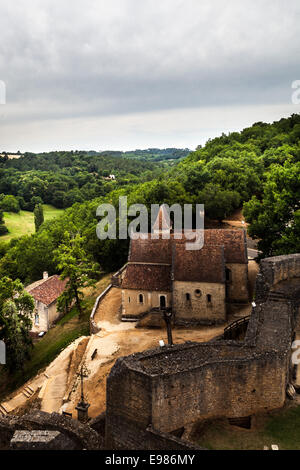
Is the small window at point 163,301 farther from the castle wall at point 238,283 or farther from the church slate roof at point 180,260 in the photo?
the castle wall at point 238,283

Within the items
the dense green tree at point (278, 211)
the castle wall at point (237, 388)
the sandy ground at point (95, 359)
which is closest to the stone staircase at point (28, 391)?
the sandy ground at point (95, 359)

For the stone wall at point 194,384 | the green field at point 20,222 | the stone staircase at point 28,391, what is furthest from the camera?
the green field at point 20,222

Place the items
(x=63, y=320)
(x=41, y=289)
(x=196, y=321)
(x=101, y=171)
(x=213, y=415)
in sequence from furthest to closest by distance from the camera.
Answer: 1. (x=101, y=171)
2. (x=41, y=289)
3. (x=63, y=320)
4. (x=196, y=321)
5. (x=213, y=415)

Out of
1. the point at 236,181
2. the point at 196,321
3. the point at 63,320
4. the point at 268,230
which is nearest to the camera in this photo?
the point at 196,321

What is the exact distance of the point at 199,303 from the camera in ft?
107

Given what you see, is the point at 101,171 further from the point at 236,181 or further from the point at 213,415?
the point at 213,415

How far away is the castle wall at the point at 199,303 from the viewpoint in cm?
3225

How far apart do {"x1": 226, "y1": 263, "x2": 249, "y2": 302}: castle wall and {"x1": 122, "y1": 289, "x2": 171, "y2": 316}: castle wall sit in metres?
6.08

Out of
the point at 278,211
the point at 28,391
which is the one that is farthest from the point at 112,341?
the point at 278,211

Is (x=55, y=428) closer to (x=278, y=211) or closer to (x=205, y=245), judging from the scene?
(x=205, y=245)

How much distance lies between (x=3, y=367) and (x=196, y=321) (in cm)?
1888

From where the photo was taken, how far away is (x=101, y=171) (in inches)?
7825

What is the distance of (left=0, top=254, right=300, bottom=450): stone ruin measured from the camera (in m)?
15.4
